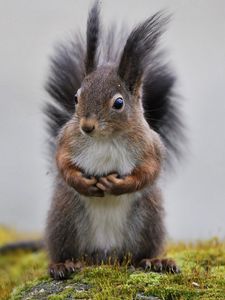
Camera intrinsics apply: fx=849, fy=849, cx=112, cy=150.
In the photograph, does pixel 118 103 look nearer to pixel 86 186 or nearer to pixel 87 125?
pixel 87 125

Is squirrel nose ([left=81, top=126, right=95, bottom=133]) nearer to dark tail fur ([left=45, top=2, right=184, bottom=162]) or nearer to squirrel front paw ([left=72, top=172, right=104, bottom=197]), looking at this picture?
squirrel front paw ([left=72, top=172, right=104, bottom=197])

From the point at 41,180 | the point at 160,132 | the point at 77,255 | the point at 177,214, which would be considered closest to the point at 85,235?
the point at 77,255

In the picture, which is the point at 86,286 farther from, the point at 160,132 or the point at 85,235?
the point at 160,132

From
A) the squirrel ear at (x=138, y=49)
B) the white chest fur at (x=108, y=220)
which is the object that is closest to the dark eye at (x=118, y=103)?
the squirrel ear at (x=138, y=49)

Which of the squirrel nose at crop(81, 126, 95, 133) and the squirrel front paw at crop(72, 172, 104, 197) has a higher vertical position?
the squirrel nose at crop(81, 126, 95, 133)

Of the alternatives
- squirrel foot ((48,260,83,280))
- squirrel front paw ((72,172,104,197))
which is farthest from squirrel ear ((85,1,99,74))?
squirrel foot ((48,260,83,280))

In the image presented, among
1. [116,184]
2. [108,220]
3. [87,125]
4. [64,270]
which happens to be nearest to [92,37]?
[87,125]

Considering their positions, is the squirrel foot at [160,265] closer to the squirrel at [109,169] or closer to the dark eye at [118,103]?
the squirrel at [109,169]
